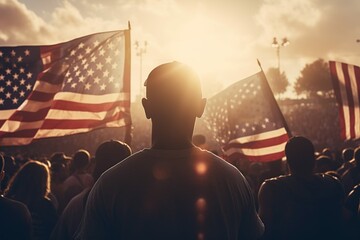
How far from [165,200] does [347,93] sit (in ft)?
24.7

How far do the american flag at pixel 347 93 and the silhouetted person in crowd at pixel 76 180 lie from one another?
200 inches

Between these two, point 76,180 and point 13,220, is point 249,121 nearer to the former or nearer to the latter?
point 76,180

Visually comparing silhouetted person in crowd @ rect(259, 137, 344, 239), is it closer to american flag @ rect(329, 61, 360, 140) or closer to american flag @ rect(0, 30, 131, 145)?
american flag @ rect(0, 30, 131, 145)

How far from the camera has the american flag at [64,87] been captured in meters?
6.89

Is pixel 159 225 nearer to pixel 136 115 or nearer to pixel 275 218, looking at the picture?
pixel 275 218

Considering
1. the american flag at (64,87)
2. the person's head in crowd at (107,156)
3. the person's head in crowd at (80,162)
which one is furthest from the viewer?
the american flag at (64,87)

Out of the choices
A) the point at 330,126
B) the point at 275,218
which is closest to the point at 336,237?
the point at 275,218

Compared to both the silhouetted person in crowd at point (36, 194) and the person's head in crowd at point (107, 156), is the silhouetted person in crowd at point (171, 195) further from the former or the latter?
the silhouetted person in crowd at point (36, 194)

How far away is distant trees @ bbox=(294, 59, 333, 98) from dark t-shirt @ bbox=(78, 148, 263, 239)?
91.6 m

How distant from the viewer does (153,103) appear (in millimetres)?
2131

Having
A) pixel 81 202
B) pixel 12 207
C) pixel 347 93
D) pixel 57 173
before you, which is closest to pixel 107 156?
pixel 81 202

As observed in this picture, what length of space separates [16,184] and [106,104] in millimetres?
2517

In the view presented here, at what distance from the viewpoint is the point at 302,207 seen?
376 cm

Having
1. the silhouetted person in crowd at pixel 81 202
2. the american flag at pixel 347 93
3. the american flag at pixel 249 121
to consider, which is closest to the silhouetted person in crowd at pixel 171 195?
the silhouetted person in crowd at pixel 81 202
